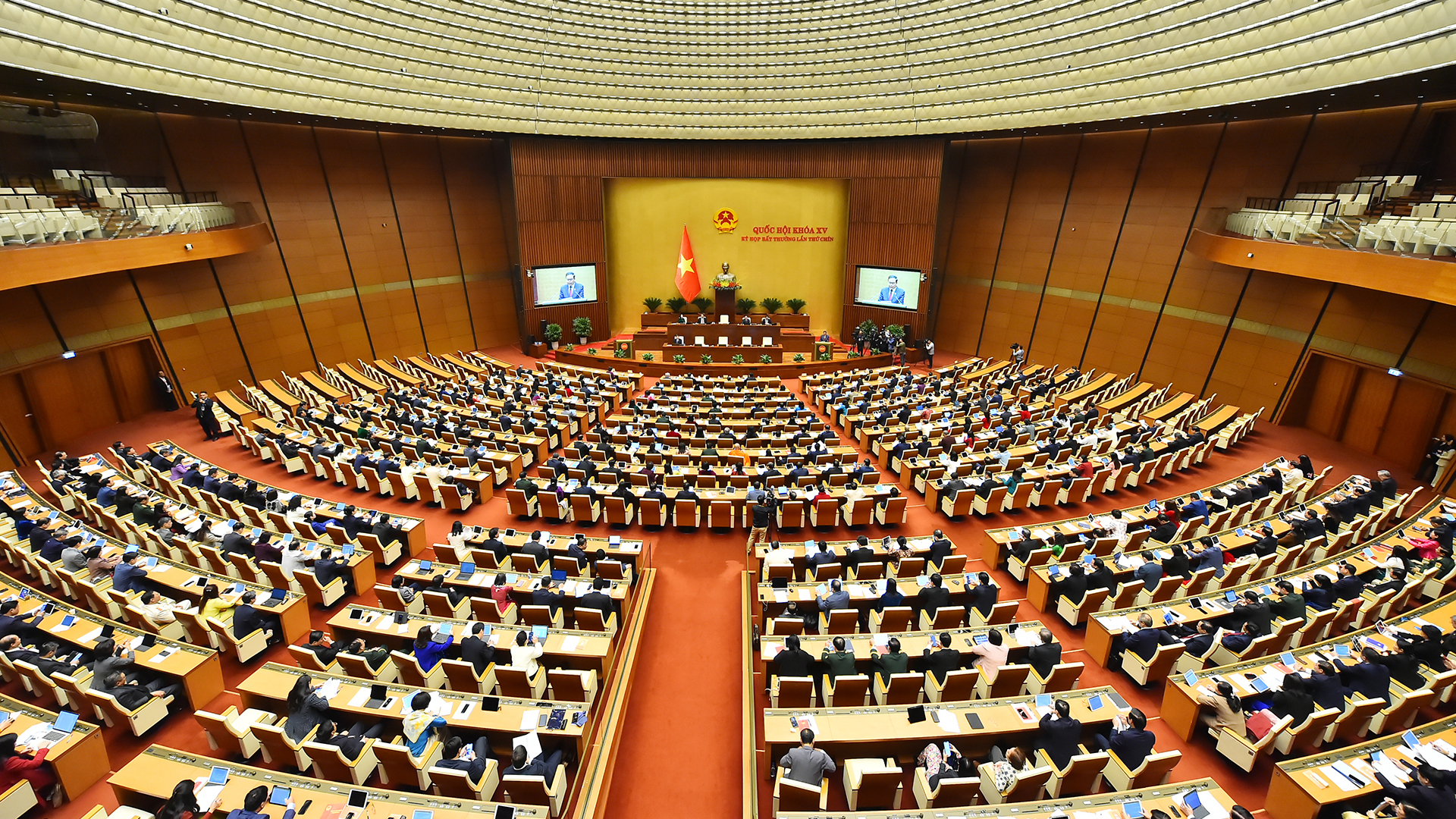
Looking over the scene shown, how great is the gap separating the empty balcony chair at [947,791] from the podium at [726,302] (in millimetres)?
21773

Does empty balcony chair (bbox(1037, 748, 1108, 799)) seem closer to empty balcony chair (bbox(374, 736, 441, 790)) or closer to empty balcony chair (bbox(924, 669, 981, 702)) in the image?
empty balcony chair (bbox(924, 669, 981, 702))

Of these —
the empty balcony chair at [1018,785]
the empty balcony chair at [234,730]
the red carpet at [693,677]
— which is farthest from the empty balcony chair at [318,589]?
the empty balcony chair at [1018,785]

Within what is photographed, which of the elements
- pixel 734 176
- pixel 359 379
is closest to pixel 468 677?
pixel 359 379

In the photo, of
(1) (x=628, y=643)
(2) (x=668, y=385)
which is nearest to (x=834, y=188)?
(2) (x=668, y=385)

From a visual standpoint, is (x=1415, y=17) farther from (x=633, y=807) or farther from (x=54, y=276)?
(x=54, y=276)

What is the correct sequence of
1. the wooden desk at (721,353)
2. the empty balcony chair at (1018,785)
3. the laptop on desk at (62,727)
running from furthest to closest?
1. the wooden desk at (721,353)
2. the laptop on desk at (62,727)
3. the empty balcony chair at (1018,785)

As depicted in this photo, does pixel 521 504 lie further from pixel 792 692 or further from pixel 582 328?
pixel 582 328

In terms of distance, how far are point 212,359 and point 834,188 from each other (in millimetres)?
22763

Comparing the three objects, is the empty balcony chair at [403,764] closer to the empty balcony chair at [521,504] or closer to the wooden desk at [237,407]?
the empty balcony chair at [521,504]

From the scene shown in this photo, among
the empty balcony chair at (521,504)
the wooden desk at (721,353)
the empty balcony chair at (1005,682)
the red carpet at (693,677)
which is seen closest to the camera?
the red carpet at (693,677)

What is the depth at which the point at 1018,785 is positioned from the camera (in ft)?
18.2

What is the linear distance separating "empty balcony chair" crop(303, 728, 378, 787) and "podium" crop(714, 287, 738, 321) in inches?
856

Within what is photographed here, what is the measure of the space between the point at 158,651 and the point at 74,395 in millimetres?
13556

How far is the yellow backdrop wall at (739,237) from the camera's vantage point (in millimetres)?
26547
